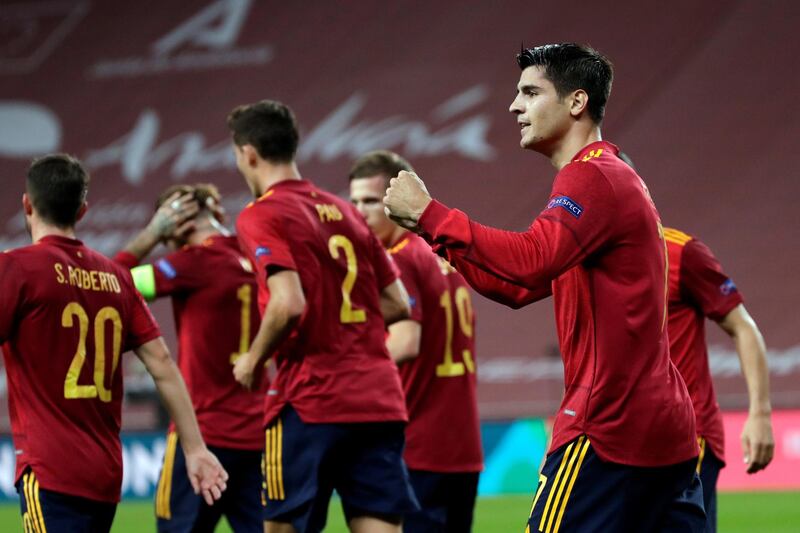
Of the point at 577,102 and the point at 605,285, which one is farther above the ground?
the point at 577,102

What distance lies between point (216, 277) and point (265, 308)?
100 centimetres

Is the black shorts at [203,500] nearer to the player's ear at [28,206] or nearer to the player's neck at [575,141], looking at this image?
the player's ear at [28,206]

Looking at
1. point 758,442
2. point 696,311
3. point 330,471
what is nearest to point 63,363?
point 330,471

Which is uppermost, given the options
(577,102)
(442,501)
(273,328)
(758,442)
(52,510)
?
(577,102)

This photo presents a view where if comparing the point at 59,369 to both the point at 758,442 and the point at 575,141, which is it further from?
the point at 758,442

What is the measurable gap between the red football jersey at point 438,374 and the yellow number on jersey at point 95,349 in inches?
72.3

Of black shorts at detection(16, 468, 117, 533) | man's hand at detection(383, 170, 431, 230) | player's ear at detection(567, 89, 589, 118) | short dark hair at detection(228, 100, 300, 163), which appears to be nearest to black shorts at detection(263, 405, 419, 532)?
black shorts at detection(16, 468, 117, 533)

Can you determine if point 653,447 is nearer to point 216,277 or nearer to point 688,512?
point 688,512

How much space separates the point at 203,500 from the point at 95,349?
5.57 feet

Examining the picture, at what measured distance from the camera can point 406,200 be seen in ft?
11.5

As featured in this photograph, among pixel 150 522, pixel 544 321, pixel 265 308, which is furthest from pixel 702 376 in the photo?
pixel 544 321

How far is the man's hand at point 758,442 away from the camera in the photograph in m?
4.93

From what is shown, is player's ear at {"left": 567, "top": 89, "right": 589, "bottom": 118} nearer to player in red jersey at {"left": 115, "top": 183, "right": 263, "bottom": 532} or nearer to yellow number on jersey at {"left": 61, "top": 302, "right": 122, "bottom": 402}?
yellow number on jersey at {"left": 61, "top": 302, "right": 122, "bottom": 402}

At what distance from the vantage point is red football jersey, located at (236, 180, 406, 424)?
499 centimetres
